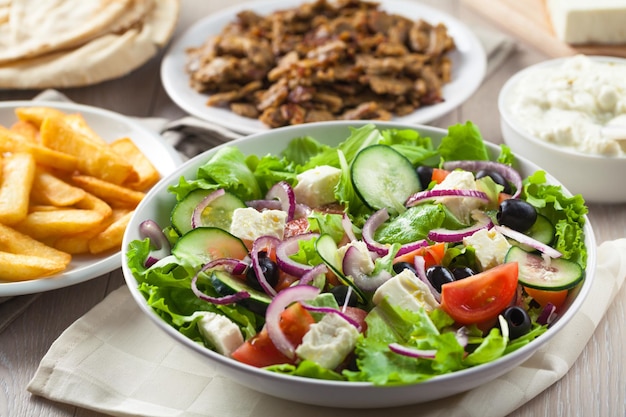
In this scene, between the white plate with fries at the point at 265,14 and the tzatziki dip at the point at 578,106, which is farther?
the white plate with fries at the point at 265,14

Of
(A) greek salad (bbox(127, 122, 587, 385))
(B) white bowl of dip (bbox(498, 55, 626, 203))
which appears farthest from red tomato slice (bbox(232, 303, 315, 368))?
(B) white bowl of dip (bbox(498, 55, 626, 203))

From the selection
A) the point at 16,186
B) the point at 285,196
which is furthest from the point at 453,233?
the point at 16,186

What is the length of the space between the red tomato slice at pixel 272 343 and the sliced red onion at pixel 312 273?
16 cm

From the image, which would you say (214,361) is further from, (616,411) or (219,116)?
(219,116)

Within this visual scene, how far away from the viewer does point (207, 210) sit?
3090 millimetres

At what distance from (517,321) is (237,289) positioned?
97 cm

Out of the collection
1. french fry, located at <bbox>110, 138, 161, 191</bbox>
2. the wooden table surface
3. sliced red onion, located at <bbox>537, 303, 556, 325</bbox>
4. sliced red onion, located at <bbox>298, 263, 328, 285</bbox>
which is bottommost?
the wooden table surface

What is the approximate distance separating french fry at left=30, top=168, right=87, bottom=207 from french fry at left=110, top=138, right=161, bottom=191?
0.32 metres

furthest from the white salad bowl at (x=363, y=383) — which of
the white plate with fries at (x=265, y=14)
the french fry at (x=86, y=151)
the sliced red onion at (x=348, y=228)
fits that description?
the white plate with fries at (x=265, y=14)

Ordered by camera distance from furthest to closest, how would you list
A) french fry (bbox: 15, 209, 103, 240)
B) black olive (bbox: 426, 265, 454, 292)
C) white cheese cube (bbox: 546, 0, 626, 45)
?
white cheese cube (bbox: 546, 0, 626, 45)
french fry (bbox: 15, 209, 103, 240)
black olive (bbox: 426, 265, 454, 292)

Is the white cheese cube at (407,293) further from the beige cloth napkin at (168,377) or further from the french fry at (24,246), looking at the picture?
the french fry at (24,246)

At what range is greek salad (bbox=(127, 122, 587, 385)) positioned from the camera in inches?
95.4

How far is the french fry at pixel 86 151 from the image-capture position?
3719 millimetres

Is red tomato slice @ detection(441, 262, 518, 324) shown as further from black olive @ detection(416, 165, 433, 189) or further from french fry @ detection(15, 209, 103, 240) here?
french fry @ detection(15, 209, 103, 240)
